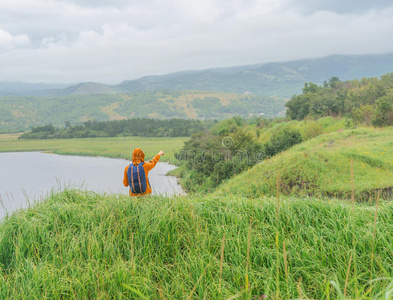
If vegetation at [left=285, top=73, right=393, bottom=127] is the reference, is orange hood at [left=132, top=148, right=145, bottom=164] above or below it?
above

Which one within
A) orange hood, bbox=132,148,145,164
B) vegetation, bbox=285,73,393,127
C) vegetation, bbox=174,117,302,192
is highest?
orange hood, bbox=132,148,145,164

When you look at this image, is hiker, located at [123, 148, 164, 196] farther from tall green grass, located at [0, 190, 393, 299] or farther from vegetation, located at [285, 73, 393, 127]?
vegetation, located at [285, 73, 393, 127]

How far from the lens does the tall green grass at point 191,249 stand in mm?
3621

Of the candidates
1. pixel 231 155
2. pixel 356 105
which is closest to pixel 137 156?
pixel 231 155

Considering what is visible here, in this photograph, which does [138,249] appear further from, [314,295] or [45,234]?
[314,295]

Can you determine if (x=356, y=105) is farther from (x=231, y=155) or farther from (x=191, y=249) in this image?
(x=191, y=249)

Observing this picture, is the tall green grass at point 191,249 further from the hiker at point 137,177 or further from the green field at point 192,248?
the hiker at point 137,177

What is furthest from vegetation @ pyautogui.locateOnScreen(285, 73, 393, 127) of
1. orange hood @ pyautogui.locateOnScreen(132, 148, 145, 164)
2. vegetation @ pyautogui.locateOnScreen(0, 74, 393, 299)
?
orange hood @ pyautogui.locateOnScreen(132, 148, 145, 164)

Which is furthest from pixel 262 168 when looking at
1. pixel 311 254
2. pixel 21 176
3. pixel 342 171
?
pixel 21 176

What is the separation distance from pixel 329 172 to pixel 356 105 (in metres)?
20.4

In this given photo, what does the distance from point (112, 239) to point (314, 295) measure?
2.79 m

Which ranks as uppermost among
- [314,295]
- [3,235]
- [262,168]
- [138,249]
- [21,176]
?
[3,235]

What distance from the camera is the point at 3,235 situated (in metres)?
4.83

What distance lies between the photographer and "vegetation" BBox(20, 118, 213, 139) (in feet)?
325
